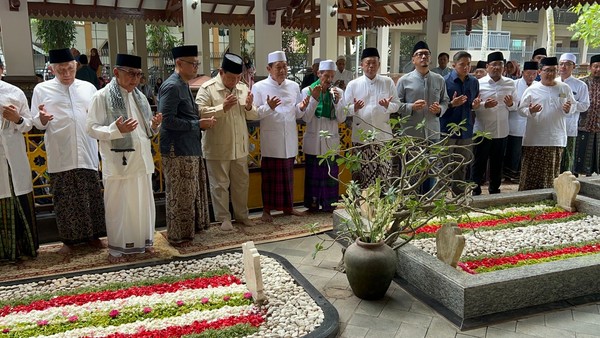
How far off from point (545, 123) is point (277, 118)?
3108 millimetres

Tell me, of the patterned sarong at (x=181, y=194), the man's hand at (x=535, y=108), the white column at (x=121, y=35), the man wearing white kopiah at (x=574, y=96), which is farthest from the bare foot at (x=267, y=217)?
the white column at (x=121, y=35)

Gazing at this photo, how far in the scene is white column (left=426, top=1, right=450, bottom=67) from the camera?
885cm

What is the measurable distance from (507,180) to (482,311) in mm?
4461

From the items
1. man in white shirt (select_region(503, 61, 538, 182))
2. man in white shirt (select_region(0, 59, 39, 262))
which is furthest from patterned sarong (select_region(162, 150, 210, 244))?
man in white shirt (select_region(503, 61, 538, 182))

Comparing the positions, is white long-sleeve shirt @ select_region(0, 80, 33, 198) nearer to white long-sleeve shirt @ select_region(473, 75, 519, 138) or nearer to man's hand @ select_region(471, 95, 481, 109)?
man's hand @ select_region(471, 95, 481, 109)

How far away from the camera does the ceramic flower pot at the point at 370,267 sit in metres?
3.22

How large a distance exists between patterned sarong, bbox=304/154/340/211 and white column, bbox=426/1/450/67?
4.66 m

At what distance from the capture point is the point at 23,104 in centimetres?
393

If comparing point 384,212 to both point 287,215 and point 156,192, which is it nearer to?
point 287,215

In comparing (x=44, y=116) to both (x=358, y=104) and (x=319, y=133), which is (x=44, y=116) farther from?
(x=358, y=104)

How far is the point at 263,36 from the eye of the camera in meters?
8.99

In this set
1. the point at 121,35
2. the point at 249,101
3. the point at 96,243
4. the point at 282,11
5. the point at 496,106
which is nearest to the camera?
the point at 96,243

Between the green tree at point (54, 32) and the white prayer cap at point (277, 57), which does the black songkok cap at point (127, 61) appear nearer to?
the white prayer cap at point (277, 57)

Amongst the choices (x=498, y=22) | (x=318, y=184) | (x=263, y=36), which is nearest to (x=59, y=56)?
(x=318, y=184)
